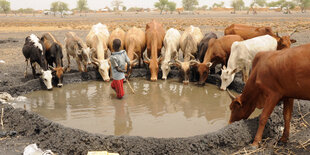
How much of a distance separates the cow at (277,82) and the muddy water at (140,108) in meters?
1.31

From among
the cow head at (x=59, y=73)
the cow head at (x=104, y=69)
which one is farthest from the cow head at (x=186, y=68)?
the cow head at (x=59, y=73)

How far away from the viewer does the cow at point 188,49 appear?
956 centimetres

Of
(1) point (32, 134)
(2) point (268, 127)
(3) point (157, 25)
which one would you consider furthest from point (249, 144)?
(3) point (157, 25)

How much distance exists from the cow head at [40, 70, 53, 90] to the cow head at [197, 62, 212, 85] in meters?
4.73

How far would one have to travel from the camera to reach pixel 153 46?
418 inches

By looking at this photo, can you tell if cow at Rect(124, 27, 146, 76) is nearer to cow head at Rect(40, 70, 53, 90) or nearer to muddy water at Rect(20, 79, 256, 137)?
muddy water at Rect(20, 79, 256, 137)

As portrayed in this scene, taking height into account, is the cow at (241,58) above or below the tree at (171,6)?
below

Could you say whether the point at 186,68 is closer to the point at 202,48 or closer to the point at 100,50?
the point at 202,48

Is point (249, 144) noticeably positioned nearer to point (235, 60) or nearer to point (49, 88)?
point (235, 60)

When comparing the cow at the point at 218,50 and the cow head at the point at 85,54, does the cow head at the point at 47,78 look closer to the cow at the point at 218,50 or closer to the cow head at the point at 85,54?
the cow head at the point at 85,54

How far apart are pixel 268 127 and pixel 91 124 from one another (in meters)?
3.65

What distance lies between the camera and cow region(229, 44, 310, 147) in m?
4.36

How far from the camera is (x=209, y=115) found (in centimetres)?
684

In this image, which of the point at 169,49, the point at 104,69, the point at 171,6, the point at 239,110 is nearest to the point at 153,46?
the point at 169,49
